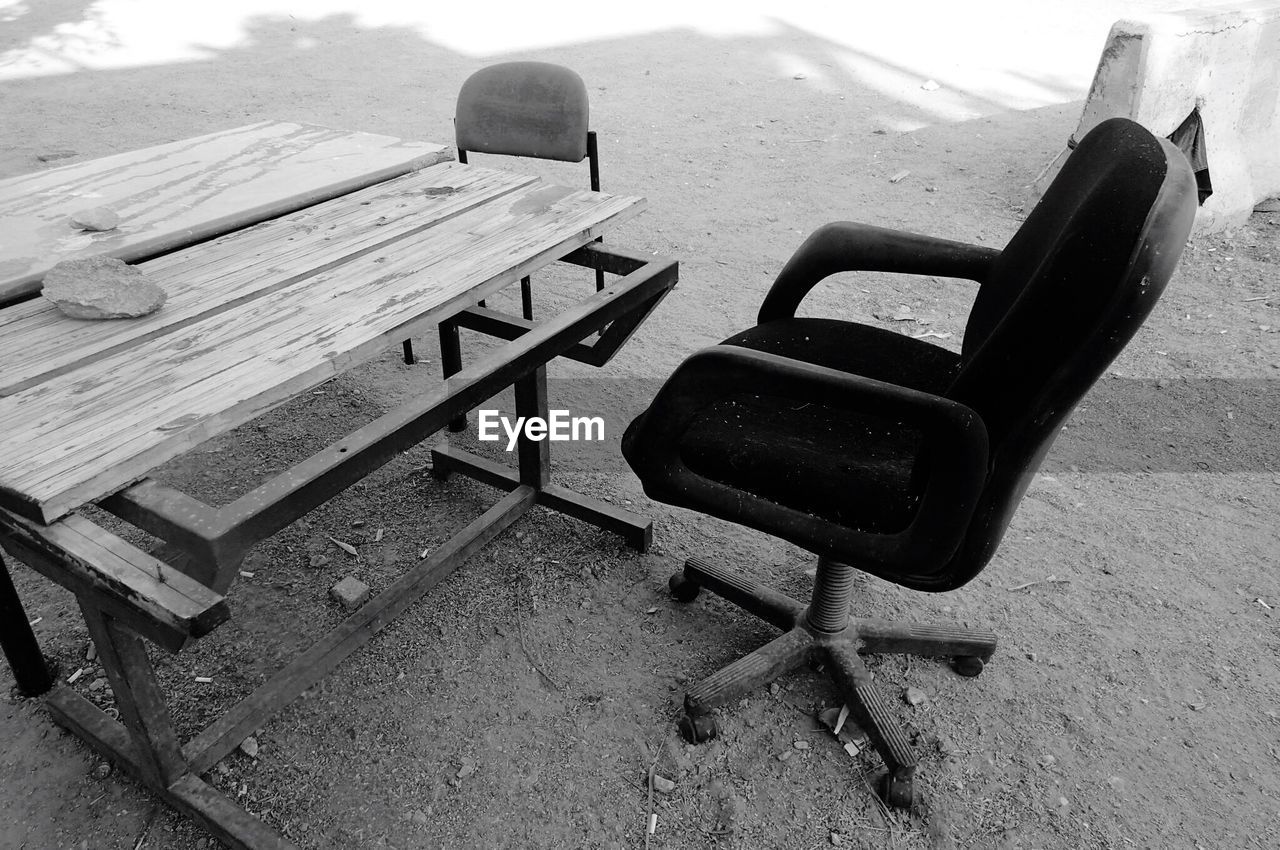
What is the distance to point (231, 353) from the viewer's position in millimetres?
1361

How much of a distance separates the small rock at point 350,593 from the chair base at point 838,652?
860mm

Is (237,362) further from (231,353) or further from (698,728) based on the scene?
(698,728)

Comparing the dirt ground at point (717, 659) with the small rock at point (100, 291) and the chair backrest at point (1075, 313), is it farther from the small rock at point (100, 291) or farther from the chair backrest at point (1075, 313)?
the small rock at point (100, 291)

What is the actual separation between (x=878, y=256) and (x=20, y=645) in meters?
1.91

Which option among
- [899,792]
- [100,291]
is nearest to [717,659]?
[899,792]

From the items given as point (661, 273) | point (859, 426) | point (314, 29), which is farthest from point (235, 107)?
point (859, 426)

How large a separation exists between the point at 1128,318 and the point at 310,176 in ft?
5.84

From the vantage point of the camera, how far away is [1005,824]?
1662mm

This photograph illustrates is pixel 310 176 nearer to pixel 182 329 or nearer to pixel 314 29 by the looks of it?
pixel 182 329

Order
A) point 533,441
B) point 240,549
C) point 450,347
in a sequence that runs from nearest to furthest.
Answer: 1. point 240,549
2. point 533,441
3. point 450,347

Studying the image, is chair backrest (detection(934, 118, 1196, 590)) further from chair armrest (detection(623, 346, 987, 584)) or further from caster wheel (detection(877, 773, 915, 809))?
caster wheel (detection(877, 773, 915, 809))

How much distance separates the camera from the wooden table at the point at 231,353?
112cm

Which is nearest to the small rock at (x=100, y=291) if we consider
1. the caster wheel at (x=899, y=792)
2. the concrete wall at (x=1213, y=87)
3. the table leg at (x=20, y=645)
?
the table leg at (x=20, y=645)

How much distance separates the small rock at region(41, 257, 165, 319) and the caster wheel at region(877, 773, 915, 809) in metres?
1.55
